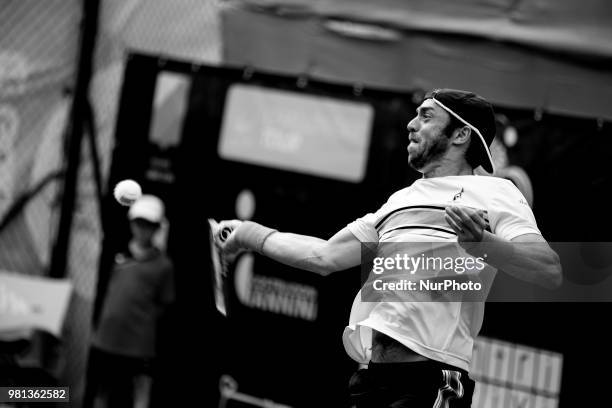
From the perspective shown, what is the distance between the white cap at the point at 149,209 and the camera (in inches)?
307

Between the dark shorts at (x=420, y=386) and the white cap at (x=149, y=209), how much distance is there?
4335 millimetres

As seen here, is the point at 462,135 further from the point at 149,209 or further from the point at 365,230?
the point at 149,209

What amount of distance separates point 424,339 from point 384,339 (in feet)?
0.57

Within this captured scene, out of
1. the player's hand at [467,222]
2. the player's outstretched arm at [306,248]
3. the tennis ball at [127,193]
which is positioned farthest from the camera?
the tennis ball at [127,193]

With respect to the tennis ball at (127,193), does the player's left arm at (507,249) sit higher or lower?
lower

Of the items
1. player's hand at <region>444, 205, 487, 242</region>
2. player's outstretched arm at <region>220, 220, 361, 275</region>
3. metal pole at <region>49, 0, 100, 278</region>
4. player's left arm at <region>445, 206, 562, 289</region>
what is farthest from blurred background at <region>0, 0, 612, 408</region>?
player's hand at <region>444, 205, 487, 242</region>

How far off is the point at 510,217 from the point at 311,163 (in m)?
3.95

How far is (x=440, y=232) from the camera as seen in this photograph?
12.4 feet

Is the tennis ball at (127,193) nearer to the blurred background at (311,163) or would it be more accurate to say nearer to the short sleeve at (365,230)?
the short sleeve at (365,230)

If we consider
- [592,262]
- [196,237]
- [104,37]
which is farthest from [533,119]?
Result: [104,37]

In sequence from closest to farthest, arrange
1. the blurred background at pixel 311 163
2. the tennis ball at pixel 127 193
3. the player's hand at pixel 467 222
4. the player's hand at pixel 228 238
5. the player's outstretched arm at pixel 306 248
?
1. the player's hand at pixel 467 222
2. the player's outstretched arm at pixel 306 248
3. the player's hand at pixel 228 238
4. the tennis ball at pixel 127 193
5. the blurred background at pixel 311 163

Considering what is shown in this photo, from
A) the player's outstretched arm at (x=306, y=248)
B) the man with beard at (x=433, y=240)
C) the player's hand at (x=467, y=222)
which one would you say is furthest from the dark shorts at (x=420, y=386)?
the player's hand at (x=467, y=222)

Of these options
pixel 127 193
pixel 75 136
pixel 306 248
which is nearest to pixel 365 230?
pixel 306 248

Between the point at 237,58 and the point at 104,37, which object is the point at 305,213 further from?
the point at 104,37
